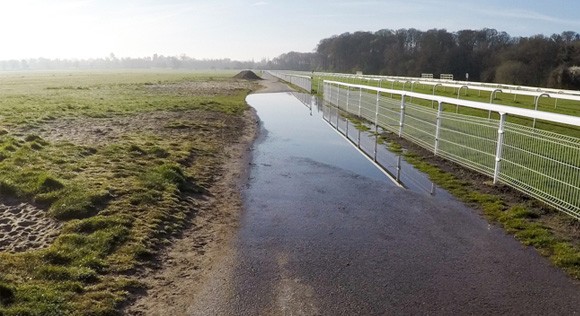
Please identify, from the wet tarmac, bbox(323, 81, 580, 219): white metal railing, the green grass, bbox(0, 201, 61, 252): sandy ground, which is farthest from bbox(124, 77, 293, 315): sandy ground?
bbox(323, 81, 580, 219): white metal railing

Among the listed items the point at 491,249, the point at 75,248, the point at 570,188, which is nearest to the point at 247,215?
the point at 75,248

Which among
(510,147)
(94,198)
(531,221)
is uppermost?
(510,147)

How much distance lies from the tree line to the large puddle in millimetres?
36609

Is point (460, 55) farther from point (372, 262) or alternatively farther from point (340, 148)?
point (372, 262)

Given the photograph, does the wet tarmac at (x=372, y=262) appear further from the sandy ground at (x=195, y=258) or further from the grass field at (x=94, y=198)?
the grass field at (x=94, y=198)

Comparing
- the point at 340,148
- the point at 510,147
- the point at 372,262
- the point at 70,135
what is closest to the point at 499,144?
the point at 510,147

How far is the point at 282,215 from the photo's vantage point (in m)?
7.25

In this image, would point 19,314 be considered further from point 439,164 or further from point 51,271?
point 439,164

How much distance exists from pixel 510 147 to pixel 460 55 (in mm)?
92339

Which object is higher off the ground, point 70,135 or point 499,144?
point 499,144

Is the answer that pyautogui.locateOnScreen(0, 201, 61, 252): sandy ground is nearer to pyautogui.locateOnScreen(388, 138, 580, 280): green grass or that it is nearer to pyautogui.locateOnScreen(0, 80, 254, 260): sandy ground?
pyautogui.locateOnScreen(0, 80, 254, 260): sandy ground

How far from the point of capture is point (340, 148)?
13.8 m

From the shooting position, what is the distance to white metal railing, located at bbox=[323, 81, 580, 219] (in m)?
7.61

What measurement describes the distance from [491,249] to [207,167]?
682 cm
